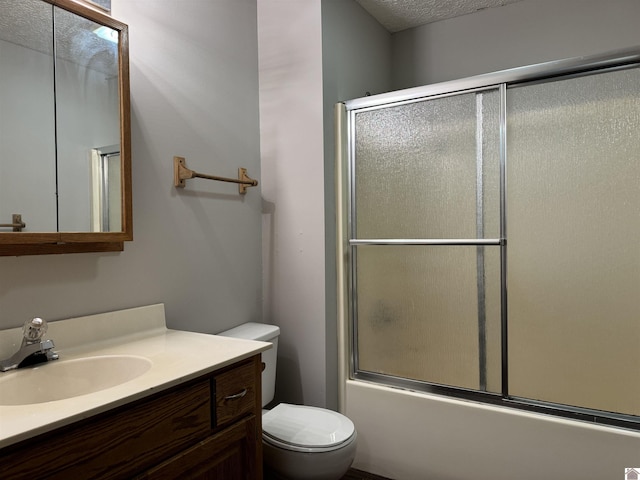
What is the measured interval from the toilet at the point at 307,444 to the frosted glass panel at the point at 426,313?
489 millimetres

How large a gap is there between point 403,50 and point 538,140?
1.35 meters

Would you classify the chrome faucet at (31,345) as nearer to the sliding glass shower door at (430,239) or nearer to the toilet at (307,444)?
the toilet at (307,444)

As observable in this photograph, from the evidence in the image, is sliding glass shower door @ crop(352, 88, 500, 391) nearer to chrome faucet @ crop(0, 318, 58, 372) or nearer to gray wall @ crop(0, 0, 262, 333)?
gray wall @ crop(0, 0, 262, 333)

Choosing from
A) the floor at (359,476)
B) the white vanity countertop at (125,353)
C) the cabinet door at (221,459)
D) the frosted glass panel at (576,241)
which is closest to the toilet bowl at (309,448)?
the cabinet door at (221,459)

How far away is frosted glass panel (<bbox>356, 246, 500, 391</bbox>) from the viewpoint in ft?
6.41

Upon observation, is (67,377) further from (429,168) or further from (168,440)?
(429,168)

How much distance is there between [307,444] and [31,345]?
957 mm

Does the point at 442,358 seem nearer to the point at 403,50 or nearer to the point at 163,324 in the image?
the point at 163,324

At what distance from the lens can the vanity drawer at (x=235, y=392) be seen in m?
1.27

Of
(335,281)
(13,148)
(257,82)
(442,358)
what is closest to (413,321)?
(442,358)

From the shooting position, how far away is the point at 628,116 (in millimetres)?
1662

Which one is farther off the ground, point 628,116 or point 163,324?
point 628,116

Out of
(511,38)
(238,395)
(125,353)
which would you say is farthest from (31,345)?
(511,38)

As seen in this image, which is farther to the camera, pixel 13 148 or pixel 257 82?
pixel 257 82
